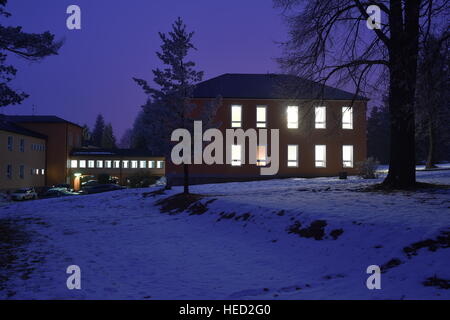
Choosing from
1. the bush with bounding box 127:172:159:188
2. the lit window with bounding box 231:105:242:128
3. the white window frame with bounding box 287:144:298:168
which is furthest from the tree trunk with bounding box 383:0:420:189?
the bush with bounding box 127:172:159:188

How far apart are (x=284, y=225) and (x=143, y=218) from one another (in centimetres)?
→ 728

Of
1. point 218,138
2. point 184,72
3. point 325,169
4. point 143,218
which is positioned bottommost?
point 143,218

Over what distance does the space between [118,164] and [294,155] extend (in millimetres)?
36784

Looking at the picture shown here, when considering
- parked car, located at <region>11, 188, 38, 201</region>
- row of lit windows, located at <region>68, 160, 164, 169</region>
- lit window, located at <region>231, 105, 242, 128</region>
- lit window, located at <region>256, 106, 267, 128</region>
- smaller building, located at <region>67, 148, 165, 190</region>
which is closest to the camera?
lit window, located at <region>231, 105, 242, 128</region>

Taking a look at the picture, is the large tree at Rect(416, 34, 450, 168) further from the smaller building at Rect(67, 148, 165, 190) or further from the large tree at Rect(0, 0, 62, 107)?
the smaller building at Rect(67, 148, 165, 190)

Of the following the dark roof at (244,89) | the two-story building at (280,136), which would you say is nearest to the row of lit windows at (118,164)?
the dark roof at (244,89)

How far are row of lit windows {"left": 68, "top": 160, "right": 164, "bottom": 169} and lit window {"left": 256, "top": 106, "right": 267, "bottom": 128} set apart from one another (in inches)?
1331

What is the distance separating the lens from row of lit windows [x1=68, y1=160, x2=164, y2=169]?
185ft

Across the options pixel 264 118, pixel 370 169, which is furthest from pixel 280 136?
pixel 370 169

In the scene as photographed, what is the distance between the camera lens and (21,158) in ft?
145

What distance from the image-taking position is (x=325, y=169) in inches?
1231
